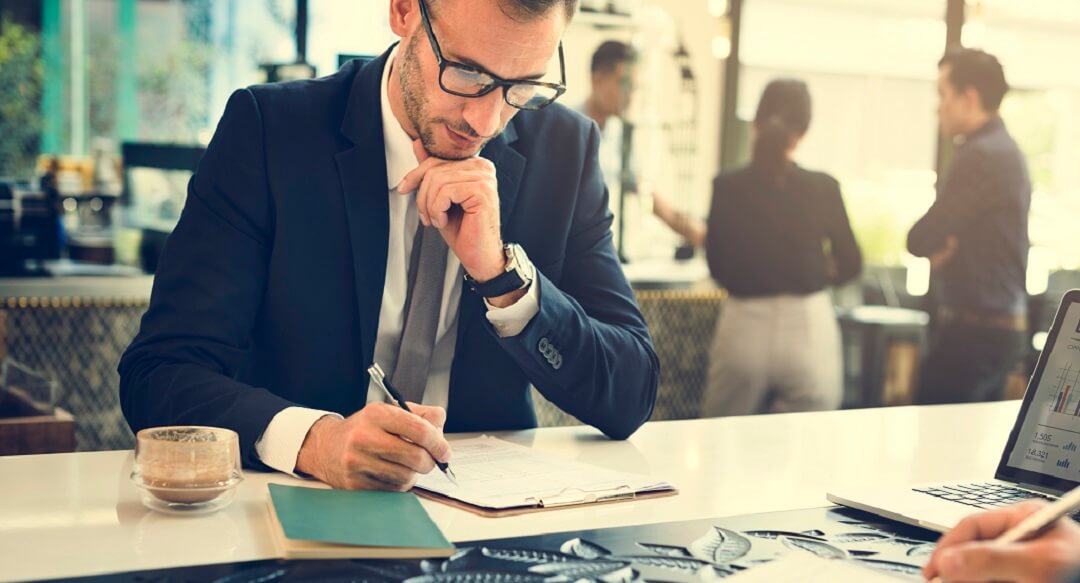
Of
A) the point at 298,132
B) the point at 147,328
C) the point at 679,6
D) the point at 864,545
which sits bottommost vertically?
the point at 864,545

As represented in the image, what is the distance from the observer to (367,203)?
1.80 m

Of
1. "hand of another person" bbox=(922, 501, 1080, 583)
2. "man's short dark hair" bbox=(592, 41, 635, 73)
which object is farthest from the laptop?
"man's short dark hair" bbox=(592, 41, 635, 73)

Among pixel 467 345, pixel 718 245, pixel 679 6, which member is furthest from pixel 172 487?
pixel 679 6

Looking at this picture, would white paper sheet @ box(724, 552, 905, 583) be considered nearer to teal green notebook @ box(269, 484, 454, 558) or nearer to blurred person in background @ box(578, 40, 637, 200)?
teal green notebook @ box(269, 484, 454, 558)

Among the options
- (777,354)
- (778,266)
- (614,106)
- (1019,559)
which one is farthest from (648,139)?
(1019,559)

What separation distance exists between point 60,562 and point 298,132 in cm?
85

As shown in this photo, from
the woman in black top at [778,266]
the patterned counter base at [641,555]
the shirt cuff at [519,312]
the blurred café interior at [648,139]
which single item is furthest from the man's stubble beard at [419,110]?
the woman in black top at [778,266]

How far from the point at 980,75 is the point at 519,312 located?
305cm

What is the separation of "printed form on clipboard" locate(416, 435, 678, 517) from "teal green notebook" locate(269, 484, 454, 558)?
0.25 feet

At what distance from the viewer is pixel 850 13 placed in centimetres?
568

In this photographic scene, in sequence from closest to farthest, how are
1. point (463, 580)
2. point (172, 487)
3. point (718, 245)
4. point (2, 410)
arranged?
point (463, 580), point (172, 487), point (2, 410), point (718, 245)

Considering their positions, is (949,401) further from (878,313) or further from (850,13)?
(850,13)

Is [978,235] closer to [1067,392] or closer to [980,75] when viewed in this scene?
[980,75]

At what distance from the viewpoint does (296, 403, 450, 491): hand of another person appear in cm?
134
